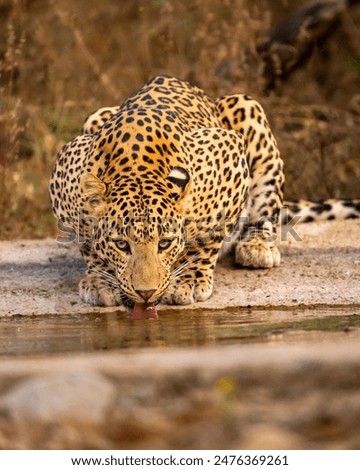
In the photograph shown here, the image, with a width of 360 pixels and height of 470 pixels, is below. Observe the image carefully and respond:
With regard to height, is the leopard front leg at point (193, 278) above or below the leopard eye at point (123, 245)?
below

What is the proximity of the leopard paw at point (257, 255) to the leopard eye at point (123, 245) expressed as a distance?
162cm

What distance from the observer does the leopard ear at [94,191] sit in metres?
7.38

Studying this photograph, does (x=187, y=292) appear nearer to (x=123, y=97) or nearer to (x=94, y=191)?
(x=94, y=191)

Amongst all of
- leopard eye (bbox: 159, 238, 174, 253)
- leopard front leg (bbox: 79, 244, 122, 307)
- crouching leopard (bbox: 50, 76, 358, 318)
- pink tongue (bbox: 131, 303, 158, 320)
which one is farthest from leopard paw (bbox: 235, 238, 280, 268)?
pink tongue (bbox: 131, 303, 158, 320)

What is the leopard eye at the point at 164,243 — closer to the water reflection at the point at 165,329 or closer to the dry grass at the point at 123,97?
the water reflection at the point at 165,329

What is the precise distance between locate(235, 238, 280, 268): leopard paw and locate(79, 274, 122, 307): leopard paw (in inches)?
49.5

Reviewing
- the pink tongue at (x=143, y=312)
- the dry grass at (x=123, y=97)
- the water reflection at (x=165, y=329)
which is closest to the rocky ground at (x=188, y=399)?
the water reflection at (x=165, y=329)

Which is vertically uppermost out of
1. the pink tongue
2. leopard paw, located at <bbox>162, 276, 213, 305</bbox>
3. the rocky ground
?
the rocky ground

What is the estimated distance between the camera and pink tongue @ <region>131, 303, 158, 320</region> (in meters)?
7.05

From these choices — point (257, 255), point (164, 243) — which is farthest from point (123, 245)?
point (257, 255)

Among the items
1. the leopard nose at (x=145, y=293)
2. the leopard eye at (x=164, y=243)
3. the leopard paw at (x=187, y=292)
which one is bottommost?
the leopard paw at (x=187, y=292)

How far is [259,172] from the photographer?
9.05 meters

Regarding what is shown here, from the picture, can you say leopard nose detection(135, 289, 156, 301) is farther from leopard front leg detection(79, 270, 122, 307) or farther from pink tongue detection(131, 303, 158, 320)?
leopard front leg detection(79, 270, 122, 307)

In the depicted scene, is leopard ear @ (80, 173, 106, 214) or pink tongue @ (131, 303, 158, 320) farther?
leopard ear @ (80, 173, 106, 214)
